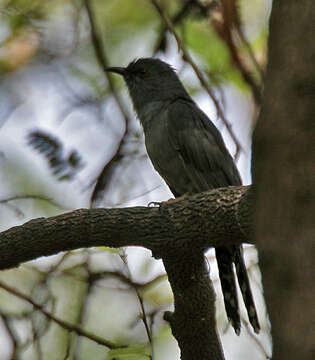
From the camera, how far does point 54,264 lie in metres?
5.42

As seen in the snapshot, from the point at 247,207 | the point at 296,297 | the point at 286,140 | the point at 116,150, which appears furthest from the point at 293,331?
the point at 116,150

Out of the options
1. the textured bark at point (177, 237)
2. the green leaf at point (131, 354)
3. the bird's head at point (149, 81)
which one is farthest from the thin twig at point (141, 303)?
the bird's head at point (149, 81)

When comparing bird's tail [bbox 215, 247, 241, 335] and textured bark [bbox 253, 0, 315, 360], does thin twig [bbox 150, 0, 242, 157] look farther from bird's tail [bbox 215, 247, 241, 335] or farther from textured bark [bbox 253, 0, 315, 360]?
textured bark [bbox 253, 0, 315, 360]

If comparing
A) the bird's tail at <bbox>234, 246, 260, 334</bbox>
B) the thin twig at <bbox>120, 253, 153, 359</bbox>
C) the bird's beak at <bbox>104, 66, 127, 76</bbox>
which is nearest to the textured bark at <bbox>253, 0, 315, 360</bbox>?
the thin twig at <bbox>120, 253, 153, 359</bbox>

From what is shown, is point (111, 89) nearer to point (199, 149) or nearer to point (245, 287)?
point (199, 149)

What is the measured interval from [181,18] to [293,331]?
5917mm

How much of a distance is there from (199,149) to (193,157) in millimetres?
106

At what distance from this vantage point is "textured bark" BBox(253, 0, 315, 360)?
0.96 m

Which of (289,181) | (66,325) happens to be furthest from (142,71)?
(289,181)

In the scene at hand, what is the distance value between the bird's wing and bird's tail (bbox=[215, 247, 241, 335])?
67 centimetres

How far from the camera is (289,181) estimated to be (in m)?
1.00

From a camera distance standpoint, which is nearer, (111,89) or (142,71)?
(111,89)

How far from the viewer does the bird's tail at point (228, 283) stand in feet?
16.0

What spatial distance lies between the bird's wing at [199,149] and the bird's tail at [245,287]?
0.75 meters
